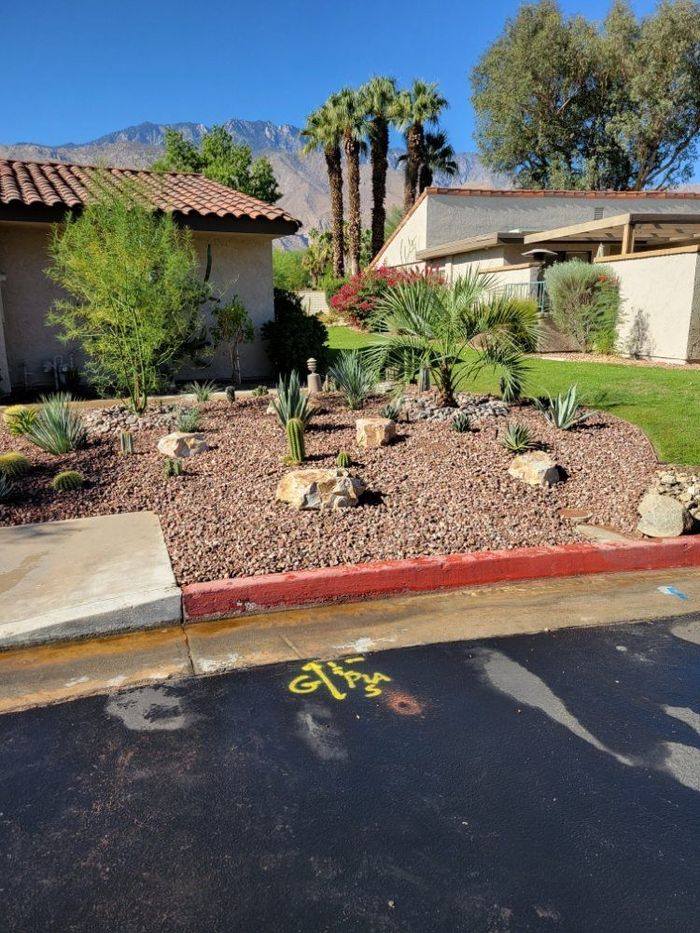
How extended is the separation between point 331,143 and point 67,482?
109 ft

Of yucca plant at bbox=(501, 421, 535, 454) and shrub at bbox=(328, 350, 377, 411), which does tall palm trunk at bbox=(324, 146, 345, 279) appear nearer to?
shrub at bbox=(328, 350, 377, 411)

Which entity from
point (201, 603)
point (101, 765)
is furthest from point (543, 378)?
point (101, 765)

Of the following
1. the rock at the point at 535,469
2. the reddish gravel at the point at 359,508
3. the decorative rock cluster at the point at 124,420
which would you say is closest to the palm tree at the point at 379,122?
the decorative rock cluster at the point at 124,420

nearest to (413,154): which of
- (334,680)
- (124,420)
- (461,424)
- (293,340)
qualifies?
(293,340)

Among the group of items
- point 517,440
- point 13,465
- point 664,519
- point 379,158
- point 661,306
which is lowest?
point 664,519

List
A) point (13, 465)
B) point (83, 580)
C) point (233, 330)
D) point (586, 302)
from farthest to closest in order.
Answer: point (586, 302)
point (233, 330)
point (13, 465)
point (83, 580)

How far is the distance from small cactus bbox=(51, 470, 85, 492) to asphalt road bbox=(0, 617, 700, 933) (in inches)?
134

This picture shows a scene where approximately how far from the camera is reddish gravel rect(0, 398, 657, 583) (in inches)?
207

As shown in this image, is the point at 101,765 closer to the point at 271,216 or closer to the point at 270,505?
the point at 270,505

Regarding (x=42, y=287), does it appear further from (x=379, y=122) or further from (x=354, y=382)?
(x=379, y=122)

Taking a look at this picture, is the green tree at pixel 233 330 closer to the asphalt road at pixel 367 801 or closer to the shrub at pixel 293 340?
the shrub at pixel 293 340

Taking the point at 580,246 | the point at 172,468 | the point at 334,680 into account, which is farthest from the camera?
the point at 580,246

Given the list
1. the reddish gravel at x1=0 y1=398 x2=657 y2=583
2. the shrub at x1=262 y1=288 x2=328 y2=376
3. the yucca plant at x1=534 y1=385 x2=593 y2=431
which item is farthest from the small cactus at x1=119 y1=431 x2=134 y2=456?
the shrub at x1=262 y1=288 x2=328 y2=376

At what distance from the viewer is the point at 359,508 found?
5.90 meters
